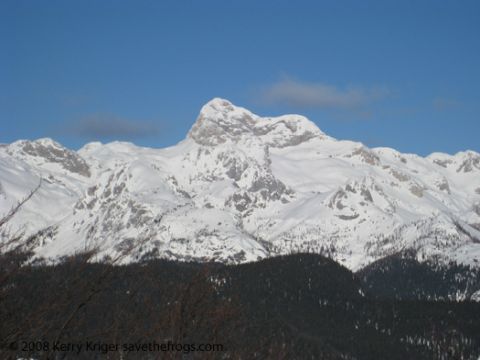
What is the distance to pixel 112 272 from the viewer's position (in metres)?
21.3

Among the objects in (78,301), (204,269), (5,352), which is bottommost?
(5,352)

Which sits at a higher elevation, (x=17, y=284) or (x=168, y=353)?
(x=17, y=284)

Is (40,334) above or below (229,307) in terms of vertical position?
below

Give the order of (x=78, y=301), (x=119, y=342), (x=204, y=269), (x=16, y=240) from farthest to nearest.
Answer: (x=204, y=269) < (x=119, y=342) < (x=78, y=301) < (x=16, y=240)

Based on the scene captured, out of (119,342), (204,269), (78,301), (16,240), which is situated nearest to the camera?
(16,240)

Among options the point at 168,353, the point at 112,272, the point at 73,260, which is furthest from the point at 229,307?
the point at 73,260

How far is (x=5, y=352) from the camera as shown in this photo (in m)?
20.0

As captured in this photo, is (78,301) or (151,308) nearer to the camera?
(78,301)

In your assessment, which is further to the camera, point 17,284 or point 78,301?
point 17,284

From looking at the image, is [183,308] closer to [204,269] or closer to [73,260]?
[204,269]

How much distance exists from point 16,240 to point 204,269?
691 centimetres

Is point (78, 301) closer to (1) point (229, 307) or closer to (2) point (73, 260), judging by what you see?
(2) point (73, 260)

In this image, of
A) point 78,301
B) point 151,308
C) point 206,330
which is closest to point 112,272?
point 78,301

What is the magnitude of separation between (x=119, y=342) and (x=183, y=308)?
9.16 ft
